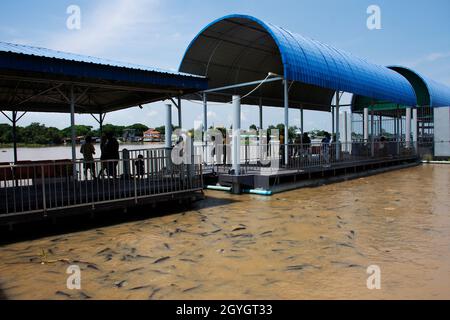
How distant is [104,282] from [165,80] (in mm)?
6286

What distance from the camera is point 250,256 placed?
576 cm

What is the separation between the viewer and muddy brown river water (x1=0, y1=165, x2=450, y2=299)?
14.6 ft

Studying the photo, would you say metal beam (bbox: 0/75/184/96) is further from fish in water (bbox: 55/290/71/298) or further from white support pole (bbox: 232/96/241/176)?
fish in water (bbox: 55/290/71/298)

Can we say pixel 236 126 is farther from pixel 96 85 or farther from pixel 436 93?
pixel 436 93

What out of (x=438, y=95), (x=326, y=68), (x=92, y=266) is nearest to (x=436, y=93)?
(x=438, y=95)

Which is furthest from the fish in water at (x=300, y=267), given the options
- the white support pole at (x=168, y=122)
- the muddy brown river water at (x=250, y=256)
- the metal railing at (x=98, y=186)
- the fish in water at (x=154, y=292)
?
the white support pole at (x=168, y=122)

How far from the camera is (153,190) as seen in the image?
9.38 metres

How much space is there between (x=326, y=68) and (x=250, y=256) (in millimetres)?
11447

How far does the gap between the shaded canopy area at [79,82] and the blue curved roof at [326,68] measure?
4.06m

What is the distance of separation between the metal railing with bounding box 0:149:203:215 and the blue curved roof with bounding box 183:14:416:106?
5.62 m

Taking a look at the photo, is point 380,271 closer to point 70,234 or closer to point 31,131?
point 70,234

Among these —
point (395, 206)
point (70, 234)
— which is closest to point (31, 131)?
point (70, 234)

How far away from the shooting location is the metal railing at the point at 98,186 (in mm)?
7341

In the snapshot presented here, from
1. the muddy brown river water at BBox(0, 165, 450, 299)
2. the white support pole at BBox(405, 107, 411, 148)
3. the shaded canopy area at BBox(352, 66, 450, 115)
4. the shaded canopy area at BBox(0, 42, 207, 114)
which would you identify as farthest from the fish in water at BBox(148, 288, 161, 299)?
the shaded canopy area at BBox(352, 66, 450, 115)
